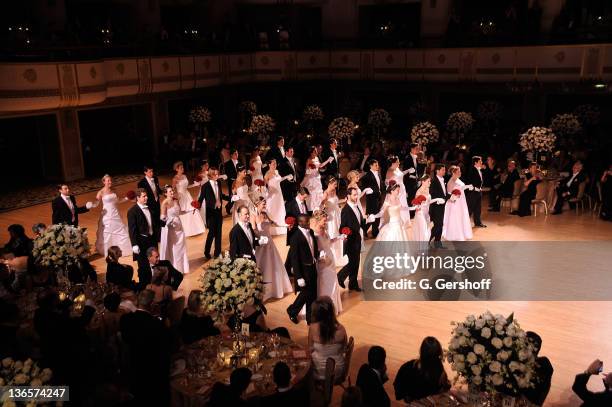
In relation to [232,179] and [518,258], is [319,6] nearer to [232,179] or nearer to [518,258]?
[232,179]

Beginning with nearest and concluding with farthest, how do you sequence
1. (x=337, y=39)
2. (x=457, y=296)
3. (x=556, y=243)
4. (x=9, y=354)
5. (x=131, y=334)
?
(x=131, y=334), (x=9, y=354), (x=457, y=296), (x=556, y=243), (x=337, y=39)

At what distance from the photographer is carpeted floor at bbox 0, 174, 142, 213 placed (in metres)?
16.4

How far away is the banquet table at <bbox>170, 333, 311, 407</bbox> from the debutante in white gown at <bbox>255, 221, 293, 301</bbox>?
306 cm

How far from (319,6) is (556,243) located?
18.4 metres

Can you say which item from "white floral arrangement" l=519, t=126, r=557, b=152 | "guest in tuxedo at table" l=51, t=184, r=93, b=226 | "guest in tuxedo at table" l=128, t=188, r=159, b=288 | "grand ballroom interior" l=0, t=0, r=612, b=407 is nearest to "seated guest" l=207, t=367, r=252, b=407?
"grand ballroom interior" l=0, t=0, r=612, b=407

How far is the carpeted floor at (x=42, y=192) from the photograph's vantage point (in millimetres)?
16395

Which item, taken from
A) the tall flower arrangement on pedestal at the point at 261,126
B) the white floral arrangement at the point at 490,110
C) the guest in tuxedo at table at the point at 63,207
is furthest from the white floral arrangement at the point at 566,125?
the guest in tuxedo at table at the point at 63,207

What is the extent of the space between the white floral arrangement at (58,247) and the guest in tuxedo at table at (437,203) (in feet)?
22.1

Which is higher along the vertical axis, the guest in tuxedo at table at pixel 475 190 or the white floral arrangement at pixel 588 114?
the white floral arrangement at pixel 588 114

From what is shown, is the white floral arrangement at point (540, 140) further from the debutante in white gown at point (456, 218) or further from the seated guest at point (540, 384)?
the seated guest at point (540, 384)

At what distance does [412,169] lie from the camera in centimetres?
1389

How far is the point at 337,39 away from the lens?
26.1m

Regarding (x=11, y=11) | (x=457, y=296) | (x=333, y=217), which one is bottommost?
(x=457, y=296)

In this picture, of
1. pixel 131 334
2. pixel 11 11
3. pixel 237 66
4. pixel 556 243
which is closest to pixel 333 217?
pixel 556 243
